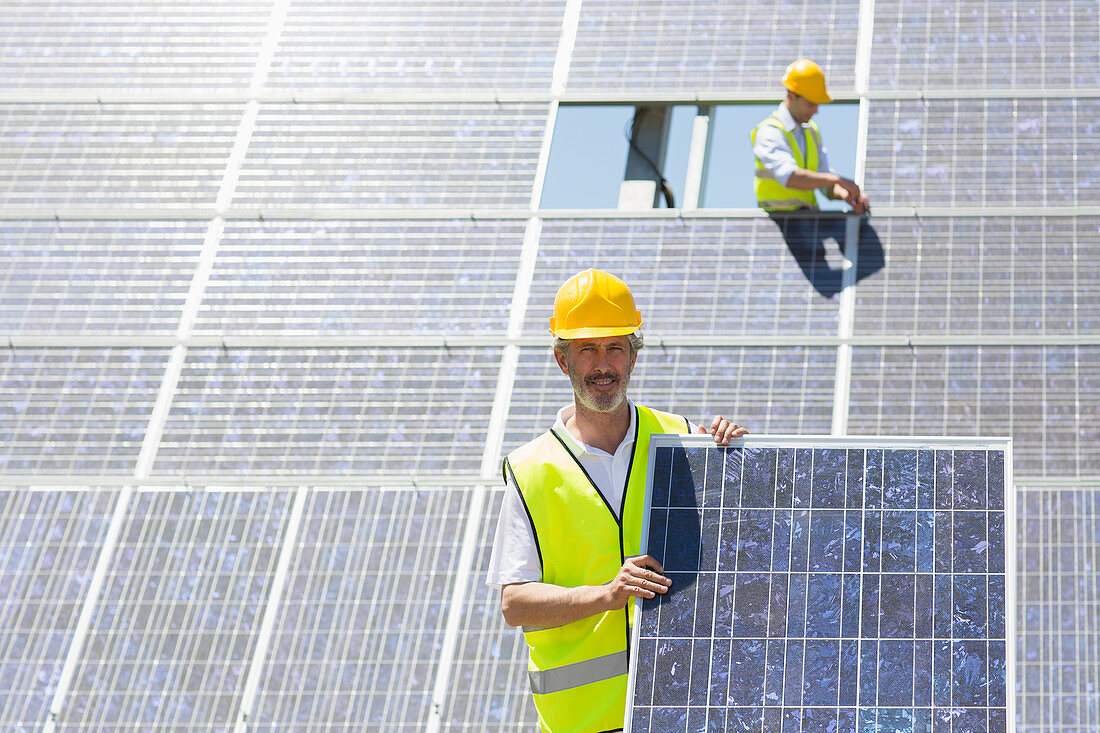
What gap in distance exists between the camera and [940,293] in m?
7.60

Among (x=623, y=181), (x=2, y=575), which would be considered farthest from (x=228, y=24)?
(x=2, y=575)

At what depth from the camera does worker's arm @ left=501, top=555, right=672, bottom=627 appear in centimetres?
432

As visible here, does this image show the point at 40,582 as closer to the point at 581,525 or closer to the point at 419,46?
the point at 581,525

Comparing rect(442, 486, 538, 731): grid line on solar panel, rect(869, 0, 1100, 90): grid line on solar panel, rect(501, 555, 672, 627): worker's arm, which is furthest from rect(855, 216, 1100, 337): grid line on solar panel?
rect(501, 555, 672, 627): worker's arm

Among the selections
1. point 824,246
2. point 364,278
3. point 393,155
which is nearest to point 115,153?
point 393,155

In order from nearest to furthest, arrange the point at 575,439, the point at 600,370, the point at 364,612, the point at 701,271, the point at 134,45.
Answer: the point at 600,370
the point at 575,439
the point at 364,612
the point at 701,271
the point at 134,45

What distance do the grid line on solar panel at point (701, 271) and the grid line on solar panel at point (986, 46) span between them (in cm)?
130

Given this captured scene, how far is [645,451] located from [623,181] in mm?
3916

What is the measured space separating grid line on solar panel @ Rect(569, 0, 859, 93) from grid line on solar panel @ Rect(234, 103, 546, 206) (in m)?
0.61

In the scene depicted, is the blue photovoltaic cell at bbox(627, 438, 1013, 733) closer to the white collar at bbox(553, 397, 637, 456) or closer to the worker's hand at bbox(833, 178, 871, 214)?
the white collar at bbox(553, 397, 637, 456)

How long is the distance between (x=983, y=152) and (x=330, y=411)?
4.20 metres

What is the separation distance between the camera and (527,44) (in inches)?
353

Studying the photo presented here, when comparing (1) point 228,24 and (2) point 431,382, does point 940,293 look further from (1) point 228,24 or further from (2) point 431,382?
→ (1) point 228,24

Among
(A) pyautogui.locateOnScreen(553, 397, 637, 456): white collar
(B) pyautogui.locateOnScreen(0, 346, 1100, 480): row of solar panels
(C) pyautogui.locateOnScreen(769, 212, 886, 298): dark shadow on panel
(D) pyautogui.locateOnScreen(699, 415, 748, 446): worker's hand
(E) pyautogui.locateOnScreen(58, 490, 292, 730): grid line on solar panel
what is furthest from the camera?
(C) pyautogui.locateOnScreen(769, 212, 886, 298): dark shadow on panel
